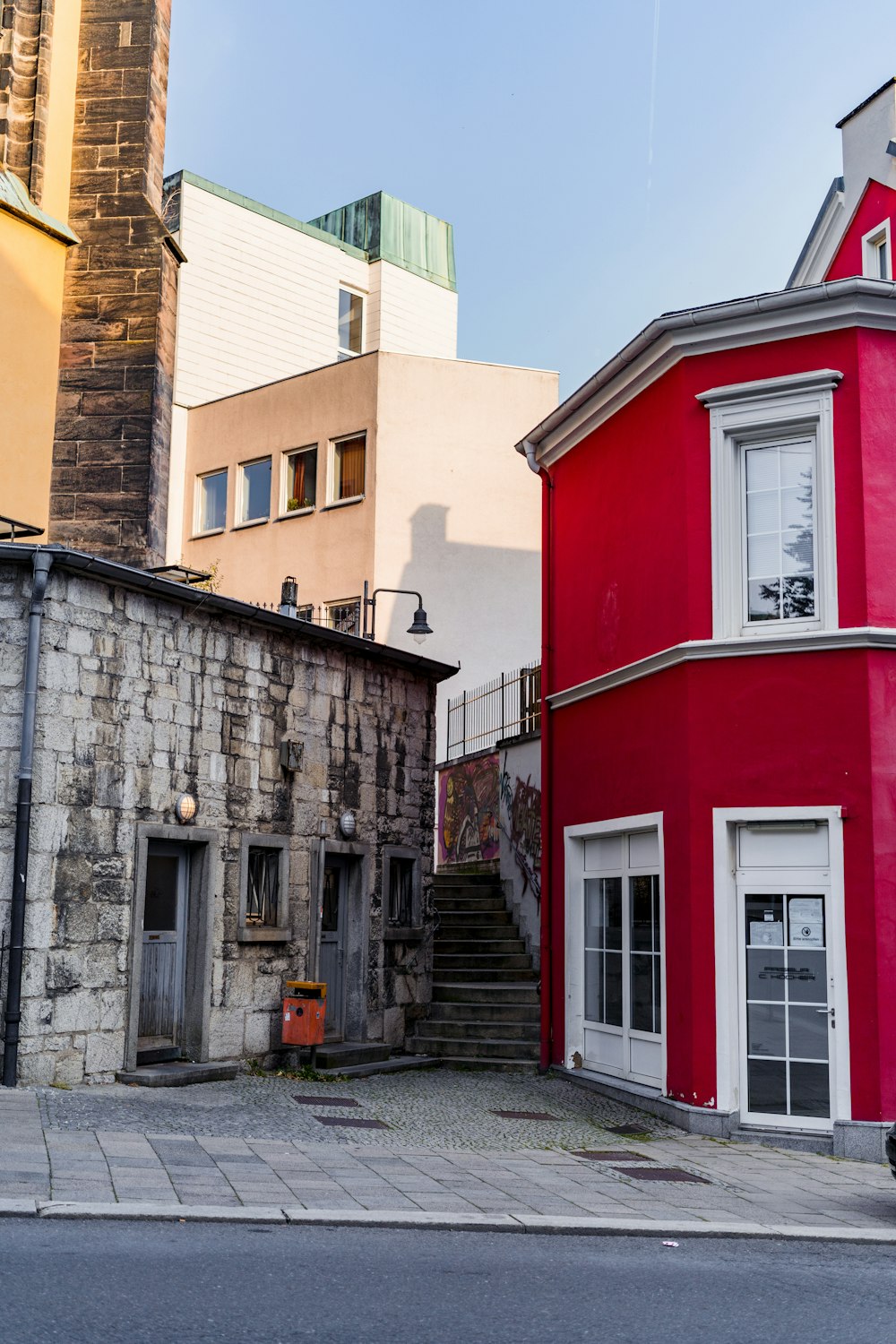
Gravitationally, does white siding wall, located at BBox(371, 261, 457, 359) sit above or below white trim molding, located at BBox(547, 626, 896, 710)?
above

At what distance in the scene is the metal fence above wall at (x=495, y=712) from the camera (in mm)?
20609

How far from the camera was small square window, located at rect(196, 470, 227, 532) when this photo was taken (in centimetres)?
2888

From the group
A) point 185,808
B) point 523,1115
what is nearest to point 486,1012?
point 523,1115

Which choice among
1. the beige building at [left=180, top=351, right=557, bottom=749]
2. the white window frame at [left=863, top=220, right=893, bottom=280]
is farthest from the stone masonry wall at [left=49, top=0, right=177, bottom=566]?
the beige building at [left=180, top=351, right=557, bottom=749]

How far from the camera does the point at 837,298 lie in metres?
12.0

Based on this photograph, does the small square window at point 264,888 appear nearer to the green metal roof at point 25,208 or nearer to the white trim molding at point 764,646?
the white trim molding at point 764,646

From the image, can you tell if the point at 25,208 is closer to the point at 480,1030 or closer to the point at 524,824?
the point at 524,824

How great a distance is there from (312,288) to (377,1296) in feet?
96.8

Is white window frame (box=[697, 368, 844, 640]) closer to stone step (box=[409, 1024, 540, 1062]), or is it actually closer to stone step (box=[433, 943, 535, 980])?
stone step (box=[409, 1024, 540, 1062])

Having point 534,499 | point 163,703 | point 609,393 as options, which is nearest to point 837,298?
point 609,393

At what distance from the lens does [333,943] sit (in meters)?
15.7

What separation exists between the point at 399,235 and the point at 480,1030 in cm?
2383

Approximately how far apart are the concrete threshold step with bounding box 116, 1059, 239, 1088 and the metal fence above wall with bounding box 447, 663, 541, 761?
297 inches

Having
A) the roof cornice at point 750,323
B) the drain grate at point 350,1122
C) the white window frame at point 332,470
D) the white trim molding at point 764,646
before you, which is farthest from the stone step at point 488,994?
the white window frame at point 332,470
